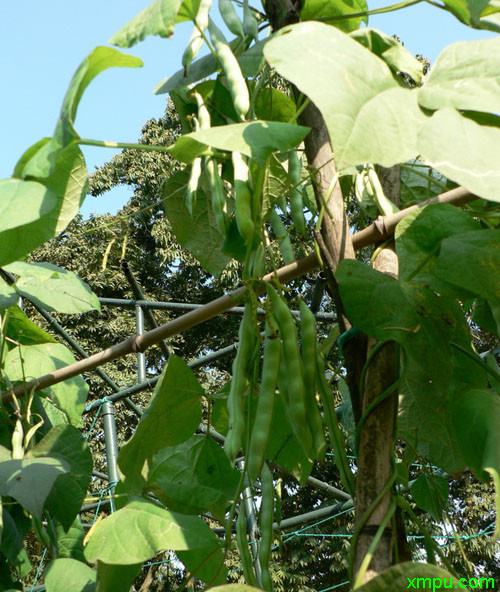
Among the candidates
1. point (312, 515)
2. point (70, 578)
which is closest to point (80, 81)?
point (70, 578)

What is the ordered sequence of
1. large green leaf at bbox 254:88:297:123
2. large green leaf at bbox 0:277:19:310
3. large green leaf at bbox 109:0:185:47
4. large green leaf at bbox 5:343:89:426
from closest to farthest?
large green leaf at bbox 109:0:185:47 < large green leaf at bbox 254:88:297:123 < large green leaf at bbox 0:277:19:310 < large green leaf at bbox 5:343:89:426

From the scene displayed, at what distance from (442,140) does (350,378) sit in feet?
0.83

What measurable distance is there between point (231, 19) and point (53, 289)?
49 cm

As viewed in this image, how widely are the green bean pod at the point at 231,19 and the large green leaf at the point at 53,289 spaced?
1.49 feet

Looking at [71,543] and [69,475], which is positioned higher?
[69,475]

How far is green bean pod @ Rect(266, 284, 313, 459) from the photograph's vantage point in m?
0.52

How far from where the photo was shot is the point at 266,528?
1.78 ft

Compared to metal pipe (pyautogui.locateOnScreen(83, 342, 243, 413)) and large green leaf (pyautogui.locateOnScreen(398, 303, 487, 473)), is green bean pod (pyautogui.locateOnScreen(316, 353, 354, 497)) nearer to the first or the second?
large green leaf (pyautogui.locateOnScreen(398, 303, 487, 473))

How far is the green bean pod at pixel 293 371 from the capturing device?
20.4 inches

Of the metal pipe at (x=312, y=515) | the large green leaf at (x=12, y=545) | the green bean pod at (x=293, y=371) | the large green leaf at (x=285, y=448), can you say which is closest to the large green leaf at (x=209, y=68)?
the green bean pod at (x=293, y=371)

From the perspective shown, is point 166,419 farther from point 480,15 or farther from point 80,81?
point 480,15

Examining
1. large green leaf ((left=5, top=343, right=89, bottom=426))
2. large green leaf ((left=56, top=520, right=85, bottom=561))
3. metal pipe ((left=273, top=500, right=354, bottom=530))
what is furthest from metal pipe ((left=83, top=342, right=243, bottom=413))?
metal pipe ((left=273, top=500, right=354, bottom=530))

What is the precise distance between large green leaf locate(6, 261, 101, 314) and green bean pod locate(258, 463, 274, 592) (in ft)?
1.47

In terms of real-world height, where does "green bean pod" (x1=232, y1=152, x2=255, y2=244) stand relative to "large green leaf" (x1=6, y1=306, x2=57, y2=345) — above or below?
above
